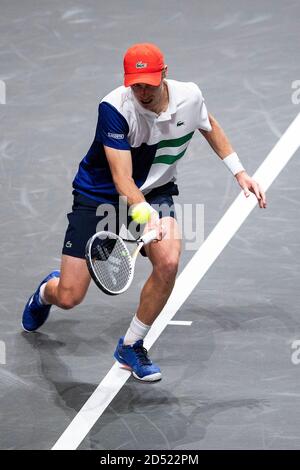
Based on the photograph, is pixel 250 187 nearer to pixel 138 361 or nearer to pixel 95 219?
pixel 95 219

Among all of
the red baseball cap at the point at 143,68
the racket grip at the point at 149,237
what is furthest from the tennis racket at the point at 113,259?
the red baseball cap at the point at 143,68

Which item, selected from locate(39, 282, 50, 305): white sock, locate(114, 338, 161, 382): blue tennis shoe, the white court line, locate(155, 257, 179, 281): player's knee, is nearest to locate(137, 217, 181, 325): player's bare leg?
locate(155, 257, 179, 281): player's knee

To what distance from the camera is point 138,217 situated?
663 cm

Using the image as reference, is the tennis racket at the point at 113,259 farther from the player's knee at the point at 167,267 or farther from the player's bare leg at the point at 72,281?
the player's bare leg at the point at 72,281

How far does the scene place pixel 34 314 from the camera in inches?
300

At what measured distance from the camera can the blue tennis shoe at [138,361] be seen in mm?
7016

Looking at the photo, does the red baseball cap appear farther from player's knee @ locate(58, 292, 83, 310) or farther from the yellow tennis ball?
player's knee @ locate(58, 292, 83, 310)

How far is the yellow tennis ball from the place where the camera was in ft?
21.6

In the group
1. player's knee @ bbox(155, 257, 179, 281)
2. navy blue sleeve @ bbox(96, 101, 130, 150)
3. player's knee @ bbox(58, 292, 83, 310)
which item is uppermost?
navy blue sleeve @ bbox(96, 101, 130, 150)

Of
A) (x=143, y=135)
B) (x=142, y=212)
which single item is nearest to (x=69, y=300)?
(x=142, y=212)

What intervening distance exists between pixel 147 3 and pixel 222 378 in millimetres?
5946

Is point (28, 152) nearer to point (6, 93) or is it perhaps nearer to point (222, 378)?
point (6, 93)

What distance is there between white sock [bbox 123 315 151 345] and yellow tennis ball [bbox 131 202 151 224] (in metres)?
0.75

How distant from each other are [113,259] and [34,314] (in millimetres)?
1136
